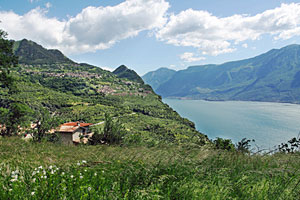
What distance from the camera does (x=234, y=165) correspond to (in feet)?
9.91

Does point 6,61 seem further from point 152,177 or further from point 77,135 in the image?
point 77,135

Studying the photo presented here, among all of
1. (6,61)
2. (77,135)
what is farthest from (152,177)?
(77,135)

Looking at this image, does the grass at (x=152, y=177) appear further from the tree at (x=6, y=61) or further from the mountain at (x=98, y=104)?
the mountain at (x=98, y=104)

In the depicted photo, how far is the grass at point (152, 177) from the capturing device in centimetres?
189

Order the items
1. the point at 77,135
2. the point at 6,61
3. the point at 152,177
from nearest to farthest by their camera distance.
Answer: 1. the point at 152,177
2. the point at 6,61
3. the point at 77,135

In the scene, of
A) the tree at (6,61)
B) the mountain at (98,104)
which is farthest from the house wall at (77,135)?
the mountain at (98,104)

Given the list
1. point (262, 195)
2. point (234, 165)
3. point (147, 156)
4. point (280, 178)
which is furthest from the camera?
point (234, 165)

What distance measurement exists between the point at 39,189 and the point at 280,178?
9.81ft

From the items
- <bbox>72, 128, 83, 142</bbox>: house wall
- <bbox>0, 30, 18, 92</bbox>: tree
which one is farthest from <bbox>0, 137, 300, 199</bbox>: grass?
<bbox>72, 128, 83, 142</bbox>: house wall

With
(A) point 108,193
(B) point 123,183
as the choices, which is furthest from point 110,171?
(A) point 108,193

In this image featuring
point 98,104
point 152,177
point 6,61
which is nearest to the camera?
point 152,177

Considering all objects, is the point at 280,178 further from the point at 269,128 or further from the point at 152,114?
the point at 152,114

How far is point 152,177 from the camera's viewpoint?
97.5 inches

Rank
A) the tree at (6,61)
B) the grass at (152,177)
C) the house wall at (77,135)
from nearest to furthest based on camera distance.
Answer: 1. the grass at (152,177)
2. the tree at (6,61)
3. the house wall at (77,135)
